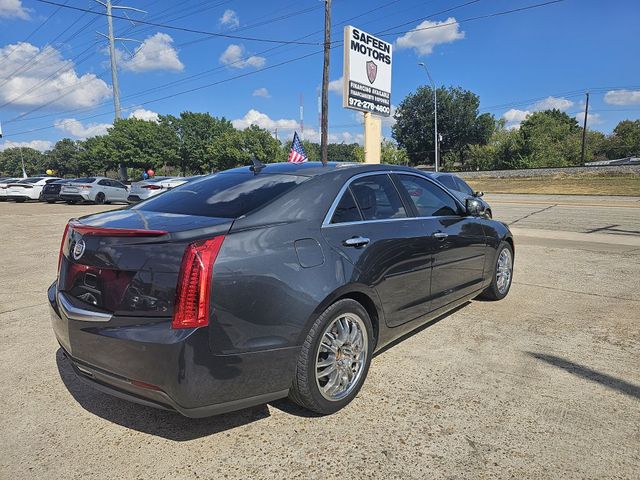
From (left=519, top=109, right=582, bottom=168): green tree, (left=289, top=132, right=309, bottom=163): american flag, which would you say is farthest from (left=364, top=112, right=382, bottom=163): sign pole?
(left=519, top=109, right=582, bottom=168): green tree

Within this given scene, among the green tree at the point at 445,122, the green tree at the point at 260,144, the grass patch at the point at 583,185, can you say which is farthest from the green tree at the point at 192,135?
the grass patch at the point at 583,185

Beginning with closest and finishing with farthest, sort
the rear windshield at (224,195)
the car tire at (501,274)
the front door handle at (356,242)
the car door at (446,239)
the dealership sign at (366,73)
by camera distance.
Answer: the rear windshield at (224,195) < the front door handle at (356,242) < the car door at (446,239) < the car tire at (501,274) < the dealership sign at (366,73)

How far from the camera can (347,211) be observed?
307 centimetres

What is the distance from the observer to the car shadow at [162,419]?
2.65 metres

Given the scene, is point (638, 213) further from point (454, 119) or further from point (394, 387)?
point (454, 119)

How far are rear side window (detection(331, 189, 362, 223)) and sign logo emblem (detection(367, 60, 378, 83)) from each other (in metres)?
18.2

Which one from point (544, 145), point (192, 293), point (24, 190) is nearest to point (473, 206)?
point (192, 293)

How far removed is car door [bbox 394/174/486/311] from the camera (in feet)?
12.3

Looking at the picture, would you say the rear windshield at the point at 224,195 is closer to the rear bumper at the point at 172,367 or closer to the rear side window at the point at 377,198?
the rear side window at the point at 377,198

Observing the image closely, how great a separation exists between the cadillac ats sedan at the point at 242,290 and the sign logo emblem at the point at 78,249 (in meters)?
0.02

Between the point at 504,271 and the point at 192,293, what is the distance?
4.14 metres

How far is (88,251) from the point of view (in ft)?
→ 8.14

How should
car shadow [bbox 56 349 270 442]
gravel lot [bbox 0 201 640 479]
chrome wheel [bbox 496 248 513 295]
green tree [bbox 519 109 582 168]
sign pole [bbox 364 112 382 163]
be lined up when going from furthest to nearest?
green tree [bbox 519 109 582 168]
sign pole [bbox 364 112 382 163]
chrome wheel [bbox 496 248 513 295]
car shadow [bbox 56 349 270 442]
gravel lot [bbox 0 201 640 479]

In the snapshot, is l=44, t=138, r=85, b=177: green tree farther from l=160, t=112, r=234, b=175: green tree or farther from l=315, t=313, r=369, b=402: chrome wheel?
l=315, t=313, r=369, b=402: chrome wheel
